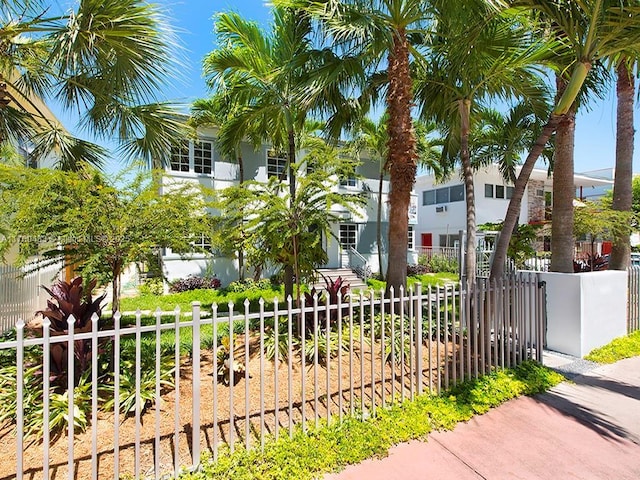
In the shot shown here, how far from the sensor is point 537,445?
363 cm

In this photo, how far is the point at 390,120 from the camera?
7379mm

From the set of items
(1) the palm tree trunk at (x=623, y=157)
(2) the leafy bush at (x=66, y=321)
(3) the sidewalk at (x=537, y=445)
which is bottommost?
(3) the sidewalk at (x=537, y=445)

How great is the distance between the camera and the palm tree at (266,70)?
7.45 meters

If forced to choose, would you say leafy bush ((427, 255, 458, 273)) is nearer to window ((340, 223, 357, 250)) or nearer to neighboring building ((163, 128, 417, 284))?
neighboring building ((163, 128, 417, 284))

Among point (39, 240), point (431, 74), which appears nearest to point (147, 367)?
point (39, 240)

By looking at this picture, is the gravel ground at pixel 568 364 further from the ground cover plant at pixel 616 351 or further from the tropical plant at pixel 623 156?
the tropical plant at pixel 623 156

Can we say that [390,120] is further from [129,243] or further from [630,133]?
[630,133]

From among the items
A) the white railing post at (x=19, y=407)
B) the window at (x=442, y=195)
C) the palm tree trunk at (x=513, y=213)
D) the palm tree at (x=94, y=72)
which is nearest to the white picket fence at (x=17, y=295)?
the palm tree at (x=94, y=72)

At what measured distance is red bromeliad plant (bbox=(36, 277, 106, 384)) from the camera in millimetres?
4148

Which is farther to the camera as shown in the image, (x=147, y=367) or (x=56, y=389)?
(x=147, y=367)

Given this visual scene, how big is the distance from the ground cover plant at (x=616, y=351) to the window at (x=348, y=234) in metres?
13.1

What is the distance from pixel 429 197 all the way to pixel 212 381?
2441 centimetres

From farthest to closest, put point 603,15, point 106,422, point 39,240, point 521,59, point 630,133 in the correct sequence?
point 630,133
point 521,59
point 603,15
point 39,240
point 106,422

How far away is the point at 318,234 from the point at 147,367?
364 centimetres
